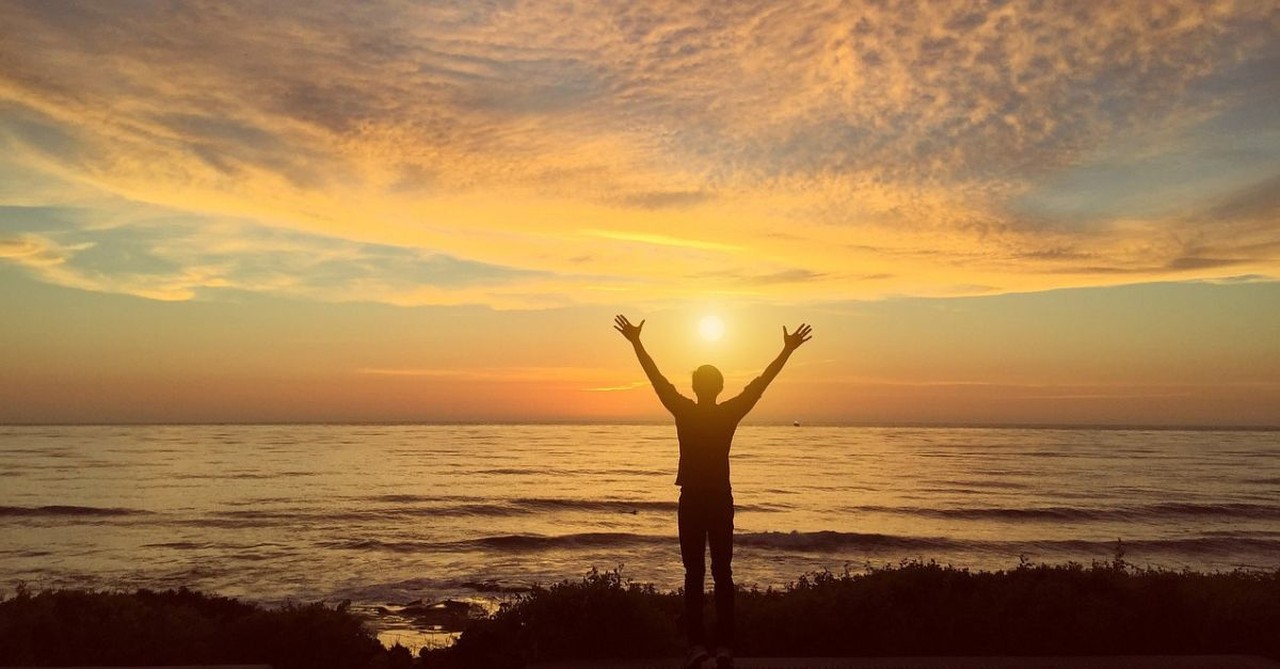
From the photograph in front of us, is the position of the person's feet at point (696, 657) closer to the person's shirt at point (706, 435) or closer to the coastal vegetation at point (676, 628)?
the person's shirt at point (706, 435)

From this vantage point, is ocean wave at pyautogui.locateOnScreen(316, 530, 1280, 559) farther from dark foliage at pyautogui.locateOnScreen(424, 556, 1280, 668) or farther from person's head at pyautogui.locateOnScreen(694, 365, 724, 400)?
person's head at pyautogui.locateOnScreen(694, 365, 724, 400)

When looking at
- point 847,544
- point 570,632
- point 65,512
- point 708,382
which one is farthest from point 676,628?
point 65,512

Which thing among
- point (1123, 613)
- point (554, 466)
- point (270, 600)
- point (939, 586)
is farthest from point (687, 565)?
point (554, 466)

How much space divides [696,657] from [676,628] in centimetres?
255

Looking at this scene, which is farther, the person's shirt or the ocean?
the ocean

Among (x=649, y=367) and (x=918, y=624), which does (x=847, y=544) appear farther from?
(x=649, y=367)

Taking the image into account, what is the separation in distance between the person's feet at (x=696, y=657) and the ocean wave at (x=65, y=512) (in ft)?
108

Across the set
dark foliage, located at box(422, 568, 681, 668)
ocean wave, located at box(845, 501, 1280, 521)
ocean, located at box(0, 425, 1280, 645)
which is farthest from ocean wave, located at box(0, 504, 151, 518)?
dark foliage, located at box(422, 568, 681, 668)

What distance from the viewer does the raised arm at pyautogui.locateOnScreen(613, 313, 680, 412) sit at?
6652 mm

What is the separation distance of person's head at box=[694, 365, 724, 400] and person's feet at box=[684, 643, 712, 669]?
196 cm

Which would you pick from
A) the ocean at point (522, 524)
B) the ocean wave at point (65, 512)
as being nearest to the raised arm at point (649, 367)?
the ocean at point (522, 524)

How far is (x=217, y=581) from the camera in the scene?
2002 cm

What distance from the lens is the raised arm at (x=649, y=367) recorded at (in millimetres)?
6652

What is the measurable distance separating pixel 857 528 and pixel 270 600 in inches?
817
